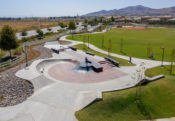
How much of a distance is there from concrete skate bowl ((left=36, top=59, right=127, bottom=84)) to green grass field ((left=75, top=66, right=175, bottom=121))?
4795mm

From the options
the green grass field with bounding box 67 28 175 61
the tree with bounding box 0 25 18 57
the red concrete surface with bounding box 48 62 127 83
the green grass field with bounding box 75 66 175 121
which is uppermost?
the tree with bounding box 0 25 18 57

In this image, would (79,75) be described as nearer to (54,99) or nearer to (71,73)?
(71,73)

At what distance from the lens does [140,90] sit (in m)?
14.3

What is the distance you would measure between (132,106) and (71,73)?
10.6 m

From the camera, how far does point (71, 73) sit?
67.5ft

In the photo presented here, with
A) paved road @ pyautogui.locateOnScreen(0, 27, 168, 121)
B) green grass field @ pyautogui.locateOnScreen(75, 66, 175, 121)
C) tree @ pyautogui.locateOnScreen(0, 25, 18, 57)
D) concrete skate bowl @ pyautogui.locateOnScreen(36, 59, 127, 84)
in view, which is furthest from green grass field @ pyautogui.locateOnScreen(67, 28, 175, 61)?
tree @ pyautogui.locateOnScreen(0, 25, 18, 57)

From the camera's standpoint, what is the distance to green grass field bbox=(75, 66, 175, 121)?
11.2 metres

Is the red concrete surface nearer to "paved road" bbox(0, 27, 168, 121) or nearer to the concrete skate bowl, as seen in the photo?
the concrete skate bowl

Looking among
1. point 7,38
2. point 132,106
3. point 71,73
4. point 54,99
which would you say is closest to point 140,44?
point 71,73

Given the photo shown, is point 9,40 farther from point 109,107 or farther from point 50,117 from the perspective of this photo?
point 109,107

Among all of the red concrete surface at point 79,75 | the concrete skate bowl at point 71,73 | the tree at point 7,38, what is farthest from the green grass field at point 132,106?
the tree at point 7,38

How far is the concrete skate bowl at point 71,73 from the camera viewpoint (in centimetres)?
1855

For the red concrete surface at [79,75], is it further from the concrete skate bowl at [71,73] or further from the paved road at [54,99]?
the paved road at [54,99]

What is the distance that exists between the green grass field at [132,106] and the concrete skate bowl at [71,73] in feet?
15.7
